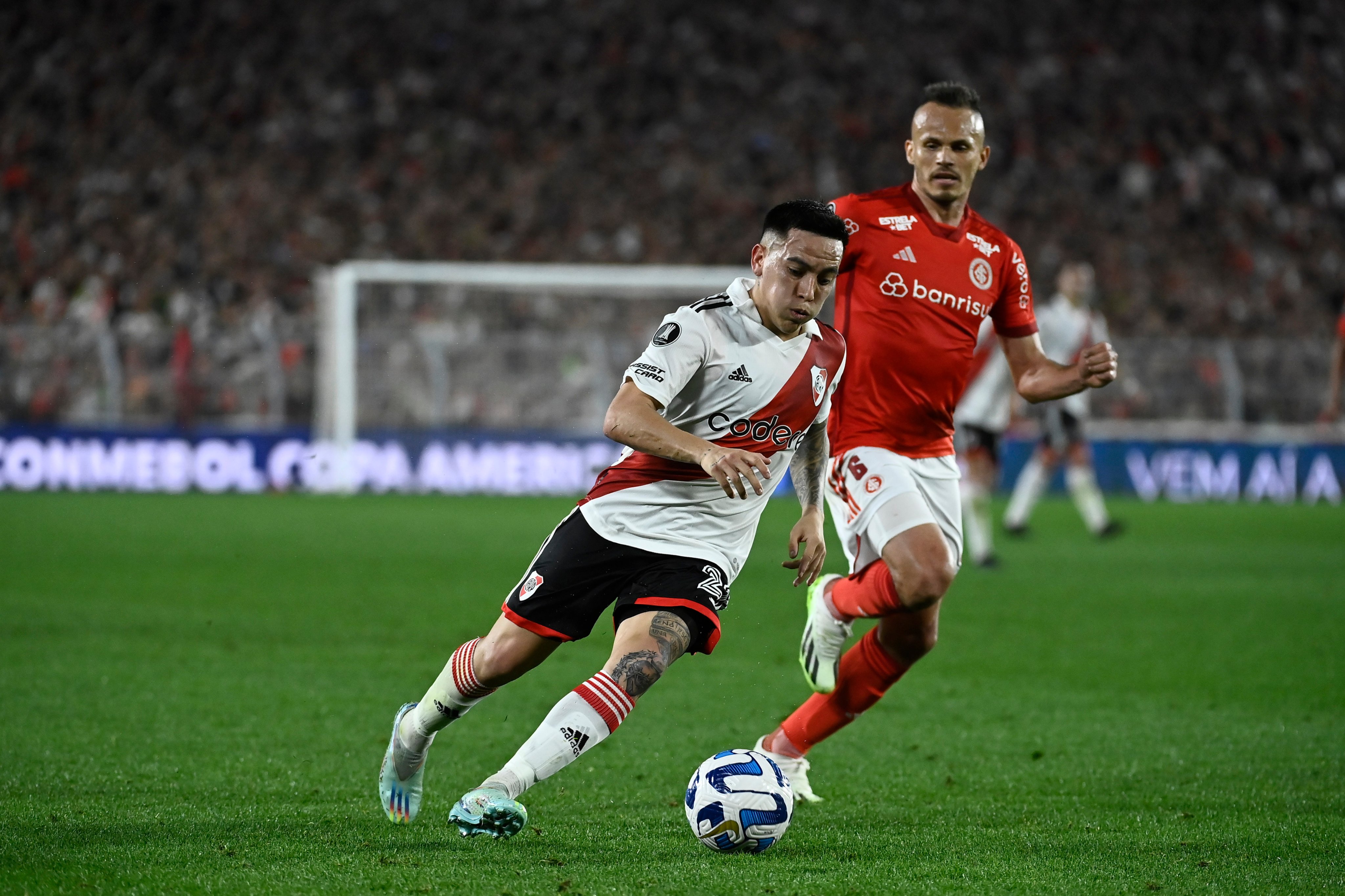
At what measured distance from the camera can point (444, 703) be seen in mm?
4152

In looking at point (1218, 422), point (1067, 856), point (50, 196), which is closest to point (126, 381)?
point (50, 196)

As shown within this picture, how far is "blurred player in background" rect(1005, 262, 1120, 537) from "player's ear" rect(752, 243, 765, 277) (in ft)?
28.9

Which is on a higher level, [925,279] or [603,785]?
[925,279]

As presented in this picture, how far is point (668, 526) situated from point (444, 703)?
0.77 m

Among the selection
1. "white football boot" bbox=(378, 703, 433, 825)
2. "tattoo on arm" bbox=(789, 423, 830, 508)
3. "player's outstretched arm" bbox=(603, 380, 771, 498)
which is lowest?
"white football boot" bbox=(378, 703, 433, 825)

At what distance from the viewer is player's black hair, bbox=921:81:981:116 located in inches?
201

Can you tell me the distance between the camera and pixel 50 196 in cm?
2391

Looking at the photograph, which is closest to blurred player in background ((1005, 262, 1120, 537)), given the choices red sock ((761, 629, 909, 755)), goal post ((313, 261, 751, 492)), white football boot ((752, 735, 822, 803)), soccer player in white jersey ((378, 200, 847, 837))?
goal post ((313, 261, 751, 492))

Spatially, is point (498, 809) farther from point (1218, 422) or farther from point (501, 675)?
point (1218, 422)

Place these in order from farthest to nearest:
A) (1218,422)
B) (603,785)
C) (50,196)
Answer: (50,196) → (1218,422) → (603,785)

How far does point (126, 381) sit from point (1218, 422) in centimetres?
1359

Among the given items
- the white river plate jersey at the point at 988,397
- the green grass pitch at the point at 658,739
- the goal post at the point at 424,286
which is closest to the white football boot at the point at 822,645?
the green grass pitch at the point at 658,739

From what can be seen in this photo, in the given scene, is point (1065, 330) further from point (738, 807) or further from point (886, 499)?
point (738, 807)

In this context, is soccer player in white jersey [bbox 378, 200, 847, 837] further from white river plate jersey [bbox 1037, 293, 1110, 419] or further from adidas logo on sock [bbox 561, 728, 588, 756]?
white river plate jersey [bbox 1037, 293, 1110, 419]
